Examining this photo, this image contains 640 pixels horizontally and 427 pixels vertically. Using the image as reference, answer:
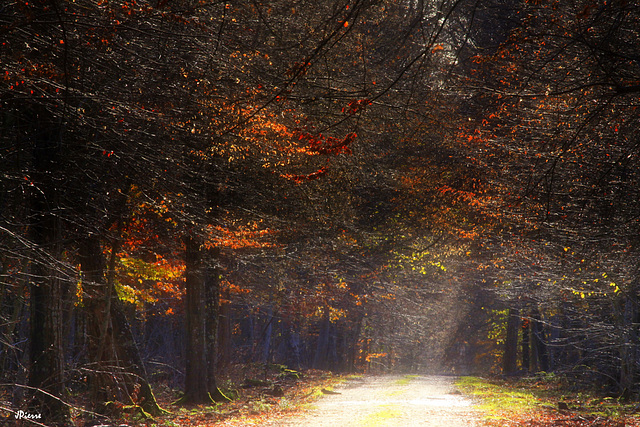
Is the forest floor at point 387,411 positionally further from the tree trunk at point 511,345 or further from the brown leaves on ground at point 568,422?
the tree trunk at point 511,345

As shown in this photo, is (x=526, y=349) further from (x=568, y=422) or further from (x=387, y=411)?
(x=387, y=411)

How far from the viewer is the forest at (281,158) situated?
7.89 m

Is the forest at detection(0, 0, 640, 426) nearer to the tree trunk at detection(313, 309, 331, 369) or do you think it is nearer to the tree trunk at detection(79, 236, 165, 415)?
the tree trunk at detection(79, 236, 165, 415)

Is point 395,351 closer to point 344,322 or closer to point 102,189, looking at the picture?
point 344,322

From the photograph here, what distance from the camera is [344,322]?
47500mm

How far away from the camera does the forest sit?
789 centimetres

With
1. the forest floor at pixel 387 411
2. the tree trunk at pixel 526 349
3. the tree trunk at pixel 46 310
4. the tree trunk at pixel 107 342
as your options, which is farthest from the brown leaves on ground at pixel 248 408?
the tree trunk at pixel 526 349

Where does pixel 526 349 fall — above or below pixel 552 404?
above

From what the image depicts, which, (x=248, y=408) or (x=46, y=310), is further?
(x=248, y=408)

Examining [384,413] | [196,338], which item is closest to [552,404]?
[384,413]

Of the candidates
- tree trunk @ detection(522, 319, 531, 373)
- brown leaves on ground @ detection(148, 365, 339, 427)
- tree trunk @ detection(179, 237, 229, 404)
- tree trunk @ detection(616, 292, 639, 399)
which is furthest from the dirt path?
tree trunk @ detection(522, 319, 531, 373)

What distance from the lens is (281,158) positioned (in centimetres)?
1518

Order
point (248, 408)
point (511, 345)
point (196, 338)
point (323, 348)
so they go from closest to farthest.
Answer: point (248, 408), point (196, 338), point (511, 345), point (323, 348)

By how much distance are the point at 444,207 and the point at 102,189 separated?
44.1 feet
